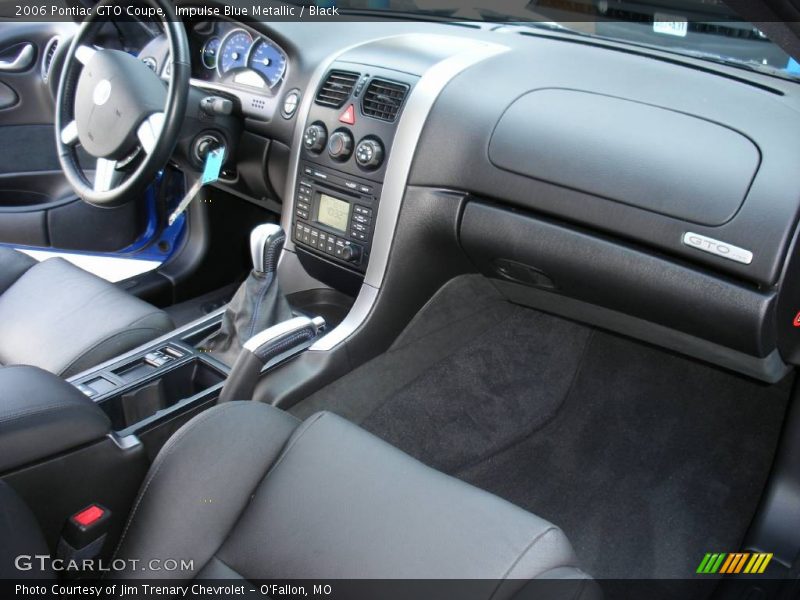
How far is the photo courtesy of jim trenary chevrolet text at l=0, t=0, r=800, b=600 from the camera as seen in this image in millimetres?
1049

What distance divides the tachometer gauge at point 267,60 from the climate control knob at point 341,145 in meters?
0.36

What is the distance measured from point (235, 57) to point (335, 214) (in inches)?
25.2

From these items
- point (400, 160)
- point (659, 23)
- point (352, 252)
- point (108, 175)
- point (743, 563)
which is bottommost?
point (743, 563)

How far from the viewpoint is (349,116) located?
1863 millimetres

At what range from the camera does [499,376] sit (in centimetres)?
202

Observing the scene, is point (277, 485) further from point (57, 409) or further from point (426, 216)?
point (426, 216)

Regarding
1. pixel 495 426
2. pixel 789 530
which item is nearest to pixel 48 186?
pixel 495 426

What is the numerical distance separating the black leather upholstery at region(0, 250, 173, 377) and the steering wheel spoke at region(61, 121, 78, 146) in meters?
0.31

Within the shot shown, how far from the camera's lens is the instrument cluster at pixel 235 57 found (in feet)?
7.00

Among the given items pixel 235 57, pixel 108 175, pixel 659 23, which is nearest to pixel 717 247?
pixel 659 23

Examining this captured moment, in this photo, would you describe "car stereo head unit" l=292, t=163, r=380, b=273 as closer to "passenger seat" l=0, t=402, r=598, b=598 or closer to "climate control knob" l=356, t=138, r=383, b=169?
"climate control knob" l=356, t=138, r=383, b=169

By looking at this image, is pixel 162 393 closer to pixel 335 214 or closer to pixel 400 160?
pixel 335 214

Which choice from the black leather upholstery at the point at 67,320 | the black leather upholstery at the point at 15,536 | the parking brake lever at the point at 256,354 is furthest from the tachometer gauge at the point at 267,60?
the black leather upholstery at the point at 15,536

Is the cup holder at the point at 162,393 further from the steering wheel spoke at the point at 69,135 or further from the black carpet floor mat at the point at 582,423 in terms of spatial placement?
the steering wheel spoke at the point at 69,135
